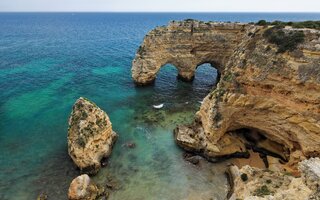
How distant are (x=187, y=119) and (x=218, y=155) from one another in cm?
994

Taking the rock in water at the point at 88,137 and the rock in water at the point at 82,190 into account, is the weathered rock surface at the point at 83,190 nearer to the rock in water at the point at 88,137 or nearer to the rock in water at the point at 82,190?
the rock in water at the point at 82,190

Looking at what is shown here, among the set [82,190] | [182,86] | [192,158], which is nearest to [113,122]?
[192,158]

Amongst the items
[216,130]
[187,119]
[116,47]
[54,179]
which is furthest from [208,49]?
[116,47]

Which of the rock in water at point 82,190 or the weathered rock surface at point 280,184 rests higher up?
the weathered rock surface at point 280,184

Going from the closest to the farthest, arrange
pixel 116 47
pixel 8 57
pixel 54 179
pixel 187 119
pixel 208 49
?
pixel 54 179, pixel 187 119, pixel 208 49, pixel 8 57, pixel 116 47

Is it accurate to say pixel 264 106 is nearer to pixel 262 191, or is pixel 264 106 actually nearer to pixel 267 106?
pixel 267 106

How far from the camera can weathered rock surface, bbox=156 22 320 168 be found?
22688 mm

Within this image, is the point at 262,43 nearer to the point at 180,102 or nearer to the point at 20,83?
the point at 180,102

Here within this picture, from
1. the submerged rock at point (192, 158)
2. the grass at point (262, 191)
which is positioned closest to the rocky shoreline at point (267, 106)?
the submerged rock at point (192, 158)

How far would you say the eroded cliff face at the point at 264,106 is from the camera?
22688 millimetres

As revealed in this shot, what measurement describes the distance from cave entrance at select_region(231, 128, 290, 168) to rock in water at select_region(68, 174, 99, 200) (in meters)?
16.1

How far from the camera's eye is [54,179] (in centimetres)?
2498

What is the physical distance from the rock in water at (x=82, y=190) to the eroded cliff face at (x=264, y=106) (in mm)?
11813

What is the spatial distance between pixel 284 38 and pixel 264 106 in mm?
7334
